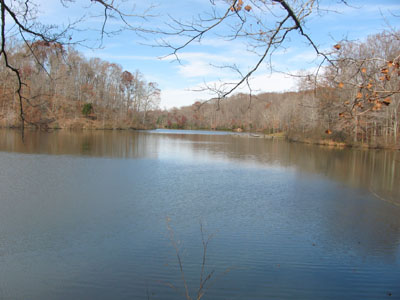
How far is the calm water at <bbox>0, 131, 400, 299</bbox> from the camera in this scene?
491 cm

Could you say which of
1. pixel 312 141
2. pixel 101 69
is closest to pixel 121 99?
pixel 101 69

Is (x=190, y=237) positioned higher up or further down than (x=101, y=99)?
further down

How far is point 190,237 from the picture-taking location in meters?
6.66

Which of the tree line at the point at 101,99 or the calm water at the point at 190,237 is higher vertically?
the tree line at the point at 101,99

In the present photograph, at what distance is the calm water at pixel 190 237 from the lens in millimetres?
4906

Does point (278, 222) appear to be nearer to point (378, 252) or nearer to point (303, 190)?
point (378, 252)

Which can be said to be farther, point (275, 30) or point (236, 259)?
point (236, 259)

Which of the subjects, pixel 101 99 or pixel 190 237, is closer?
pixel 190 237

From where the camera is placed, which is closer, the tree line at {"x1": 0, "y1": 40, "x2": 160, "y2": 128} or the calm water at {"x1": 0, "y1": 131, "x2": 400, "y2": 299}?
the calm water at {"x1": 0, "y1": 131, "x2": 400, "y2": 299}

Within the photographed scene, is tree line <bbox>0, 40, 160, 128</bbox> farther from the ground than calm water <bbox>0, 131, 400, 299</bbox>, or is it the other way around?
tree line <bbox>0, 40, 160, 128</bbox>

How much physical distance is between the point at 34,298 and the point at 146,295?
4.86 ft

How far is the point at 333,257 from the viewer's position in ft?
19.8

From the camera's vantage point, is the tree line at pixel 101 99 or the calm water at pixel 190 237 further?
the tree line at pixel 101 99

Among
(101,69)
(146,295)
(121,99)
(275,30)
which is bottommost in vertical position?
(146,295)
